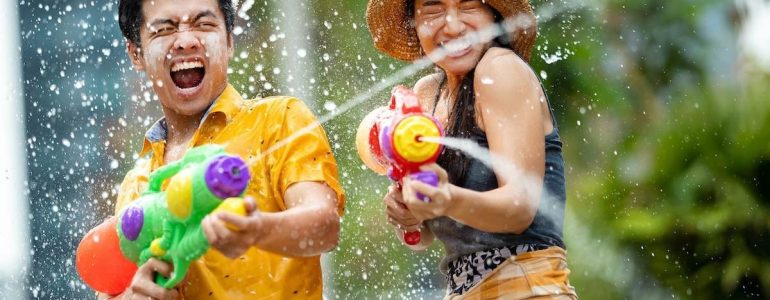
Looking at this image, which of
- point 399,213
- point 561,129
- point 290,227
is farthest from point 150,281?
point 561,129

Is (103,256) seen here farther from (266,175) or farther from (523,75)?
(523,75)

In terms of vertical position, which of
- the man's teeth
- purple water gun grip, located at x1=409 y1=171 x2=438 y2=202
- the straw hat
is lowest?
purple water gun grip, located at x1=409 y1=171 x2=438 y2=202

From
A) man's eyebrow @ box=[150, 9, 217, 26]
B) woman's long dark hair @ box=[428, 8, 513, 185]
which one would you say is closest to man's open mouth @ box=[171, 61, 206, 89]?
man's eyebrow @ box=[150, 9, 217, 26]

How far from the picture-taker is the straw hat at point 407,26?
2.86m

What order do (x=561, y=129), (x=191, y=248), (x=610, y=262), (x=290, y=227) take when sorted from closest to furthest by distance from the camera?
(x=191, y=248), (x=290, y=227), (x=610, y=262), (x=561, y=129)

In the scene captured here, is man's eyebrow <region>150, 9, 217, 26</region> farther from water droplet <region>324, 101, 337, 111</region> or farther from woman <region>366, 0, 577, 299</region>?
water droplet <region>324, 101, 337, 111</region>

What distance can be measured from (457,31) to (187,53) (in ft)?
2.15

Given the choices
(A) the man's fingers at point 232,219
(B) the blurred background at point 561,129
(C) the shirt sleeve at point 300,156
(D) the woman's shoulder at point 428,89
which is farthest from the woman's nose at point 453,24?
(B) the blurred background at point 561,129

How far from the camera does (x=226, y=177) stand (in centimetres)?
227

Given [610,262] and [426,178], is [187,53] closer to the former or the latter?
[426,178]

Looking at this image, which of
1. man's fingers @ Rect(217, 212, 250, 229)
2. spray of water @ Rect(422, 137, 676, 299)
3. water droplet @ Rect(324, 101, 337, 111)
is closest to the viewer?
man's fingers @ Rect(217, 212, 250, 229)

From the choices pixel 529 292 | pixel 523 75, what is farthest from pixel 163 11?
pixel 529 292

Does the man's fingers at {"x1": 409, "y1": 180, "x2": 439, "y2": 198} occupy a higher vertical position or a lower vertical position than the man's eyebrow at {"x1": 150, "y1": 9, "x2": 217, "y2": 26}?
lower

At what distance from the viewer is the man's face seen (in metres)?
2.84
